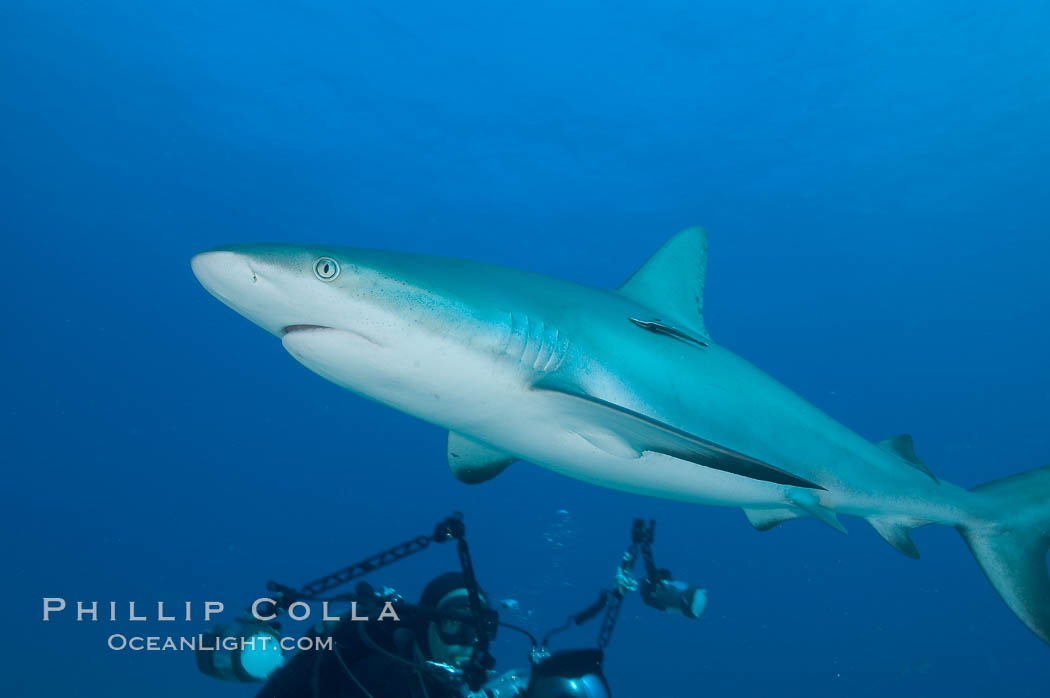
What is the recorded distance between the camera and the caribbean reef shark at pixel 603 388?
2.10 m

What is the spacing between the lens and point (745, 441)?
292 centimetres

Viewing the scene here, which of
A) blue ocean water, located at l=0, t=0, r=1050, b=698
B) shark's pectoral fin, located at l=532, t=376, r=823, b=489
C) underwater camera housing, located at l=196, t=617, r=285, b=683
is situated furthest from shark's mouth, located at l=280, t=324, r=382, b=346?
blue ocean water, located at l=0, t=0, r=1050, b=698

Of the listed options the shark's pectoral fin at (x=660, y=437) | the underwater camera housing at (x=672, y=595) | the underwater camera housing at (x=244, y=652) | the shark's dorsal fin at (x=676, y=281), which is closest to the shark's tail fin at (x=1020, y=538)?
the shark's dorsal fin at (x=676, y=281)

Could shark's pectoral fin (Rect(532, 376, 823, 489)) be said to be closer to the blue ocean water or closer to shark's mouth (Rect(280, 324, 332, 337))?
shark's mouth (Rect(280, 324, 332, 337))

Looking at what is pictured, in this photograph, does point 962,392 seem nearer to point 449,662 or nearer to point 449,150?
point 449,150

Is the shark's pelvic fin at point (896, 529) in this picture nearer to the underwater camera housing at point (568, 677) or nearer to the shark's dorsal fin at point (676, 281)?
the shark's dorsal fin at point (676, 281)

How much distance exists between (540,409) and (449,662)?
6.35ft

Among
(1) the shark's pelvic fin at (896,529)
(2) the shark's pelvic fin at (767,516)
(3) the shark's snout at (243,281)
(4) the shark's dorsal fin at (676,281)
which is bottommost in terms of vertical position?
(1) the shark's pelvic fin at (896,529)

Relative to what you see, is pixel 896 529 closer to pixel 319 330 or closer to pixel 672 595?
pixel 672 595

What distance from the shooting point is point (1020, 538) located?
151 inches

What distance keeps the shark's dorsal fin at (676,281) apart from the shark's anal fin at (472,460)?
1.37 metres

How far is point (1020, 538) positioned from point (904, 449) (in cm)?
96

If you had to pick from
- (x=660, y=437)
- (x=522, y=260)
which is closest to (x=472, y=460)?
(x=660, y=437)

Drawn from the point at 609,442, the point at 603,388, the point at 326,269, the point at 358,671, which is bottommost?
the point at 358,671
